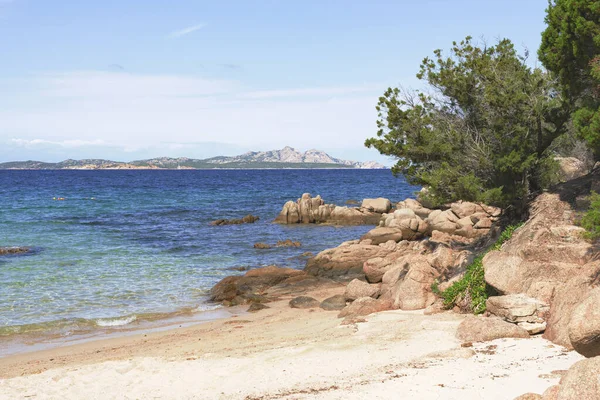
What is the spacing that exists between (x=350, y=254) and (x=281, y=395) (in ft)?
56.3

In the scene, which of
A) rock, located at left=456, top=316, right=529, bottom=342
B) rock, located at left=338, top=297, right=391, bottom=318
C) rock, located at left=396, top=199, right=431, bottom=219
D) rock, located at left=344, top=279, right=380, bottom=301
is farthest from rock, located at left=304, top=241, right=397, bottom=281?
rock, located at left=396, top=199, right=431, bottom=219

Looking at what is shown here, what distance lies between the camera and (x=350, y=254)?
89.1 ft

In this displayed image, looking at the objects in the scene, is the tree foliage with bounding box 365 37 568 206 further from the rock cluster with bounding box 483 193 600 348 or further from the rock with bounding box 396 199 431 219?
the rock with bounding box 396 199 431 219

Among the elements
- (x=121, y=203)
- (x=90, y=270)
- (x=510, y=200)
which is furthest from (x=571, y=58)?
(x=121, y=203)

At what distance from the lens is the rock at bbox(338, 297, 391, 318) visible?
1716 centimetres

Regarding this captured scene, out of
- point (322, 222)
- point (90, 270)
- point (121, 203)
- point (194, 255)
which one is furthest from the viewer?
point (121, 203)

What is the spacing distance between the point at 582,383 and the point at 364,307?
10.2 metres

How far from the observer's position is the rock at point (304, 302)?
20.6m

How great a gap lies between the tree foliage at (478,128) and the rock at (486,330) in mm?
5511

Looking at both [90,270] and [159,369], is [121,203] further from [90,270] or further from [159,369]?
[159,369]

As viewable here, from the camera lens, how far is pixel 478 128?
1894cm

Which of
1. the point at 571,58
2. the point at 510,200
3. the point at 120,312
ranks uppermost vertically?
the point at 571,58

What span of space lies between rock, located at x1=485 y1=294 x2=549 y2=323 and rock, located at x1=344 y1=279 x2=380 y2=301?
20.3ft

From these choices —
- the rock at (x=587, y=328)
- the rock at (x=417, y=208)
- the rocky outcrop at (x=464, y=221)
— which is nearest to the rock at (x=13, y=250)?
the rocky outcrop at (x=464, y=221)
